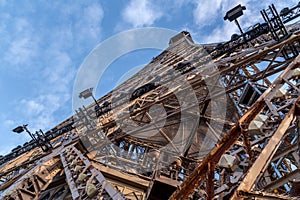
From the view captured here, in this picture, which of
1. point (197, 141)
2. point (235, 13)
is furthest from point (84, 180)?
point (197, 141)

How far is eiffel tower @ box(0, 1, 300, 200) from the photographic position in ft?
11.9

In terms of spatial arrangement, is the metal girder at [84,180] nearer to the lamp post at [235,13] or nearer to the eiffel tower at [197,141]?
the eiffel tower at [197,141]

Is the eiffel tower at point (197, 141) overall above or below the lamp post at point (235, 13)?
below

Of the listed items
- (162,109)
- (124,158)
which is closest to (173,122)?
(162,109)

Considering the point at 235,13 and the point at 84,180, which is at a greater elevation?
the point at 235,13

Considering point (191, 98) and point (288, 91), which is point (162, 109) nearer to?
point (191, 98)

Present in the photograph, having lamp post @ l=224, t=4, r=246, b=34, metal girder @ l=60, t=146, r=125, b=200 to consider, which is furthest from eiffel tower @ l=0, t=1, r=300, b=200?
lamp post @ l=224, t=4, r=246, b=34

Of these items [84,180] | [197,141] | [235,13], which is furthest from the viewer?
[197,141]

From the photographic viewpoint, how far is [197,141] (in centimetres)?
1493

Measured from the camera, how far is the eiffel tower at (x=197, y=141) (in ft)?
11.9

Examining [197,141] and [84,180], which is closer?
[84,180]

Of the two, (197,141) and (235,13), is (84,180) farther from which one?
(197,141)

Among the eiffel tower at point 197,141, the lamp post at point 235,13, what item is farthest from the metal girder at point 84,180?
the lamp post at point 235,13

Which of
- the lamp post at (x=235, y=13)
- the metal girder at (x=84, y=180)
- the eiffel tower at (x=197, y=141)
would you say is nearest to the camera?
the eiffel tower at (x=197, y=141)
